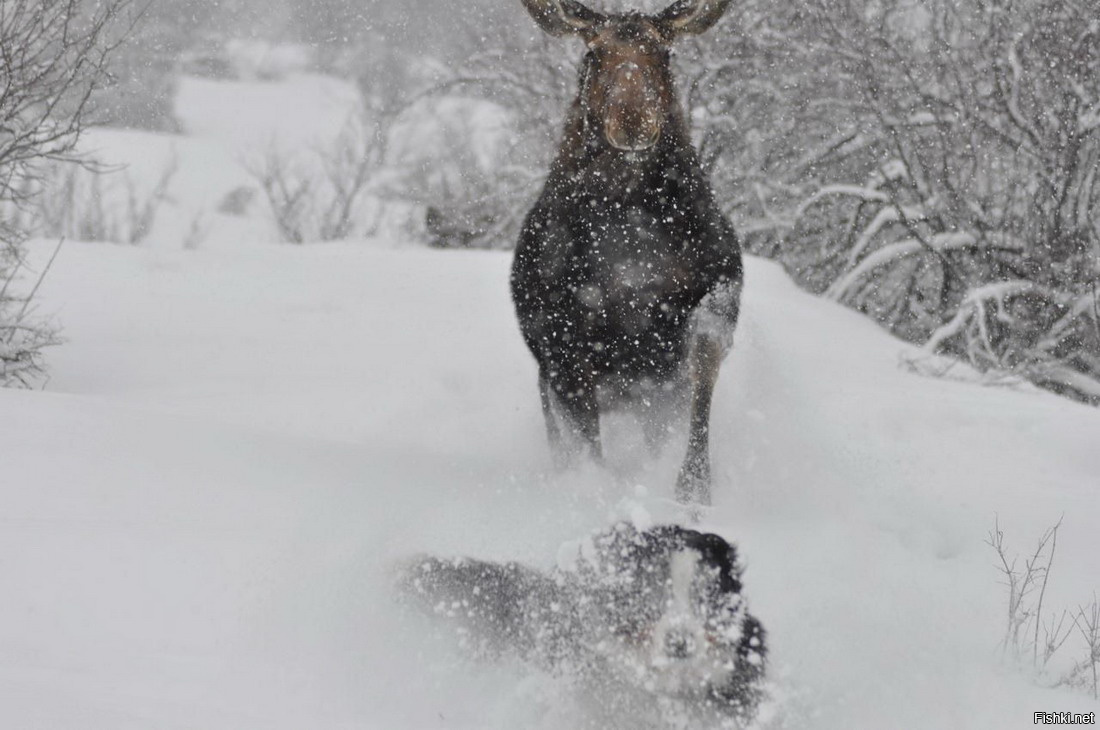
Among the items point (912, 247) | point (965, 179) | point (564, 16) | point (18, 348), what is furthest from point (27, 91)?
point (965, 179)

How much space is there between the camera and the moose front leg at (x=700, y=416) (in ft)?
13.9

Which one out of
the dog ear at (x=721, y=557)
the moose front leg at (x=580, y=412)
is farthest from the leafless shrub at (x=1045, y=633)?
the moose front leg at (x=580, y=412)

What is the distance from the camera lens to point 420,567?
117 inches

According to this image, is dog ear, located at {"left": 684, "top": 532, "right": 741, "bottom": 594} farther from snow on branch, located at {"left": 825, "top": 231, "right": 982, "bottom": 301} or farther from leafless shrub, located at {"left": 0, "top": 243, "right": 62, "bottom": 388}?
snow on branch, located at {"left": 825, "top": 231, "right": 982, "bottom": 301}

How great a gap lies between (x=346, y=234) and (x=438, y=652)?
52.7 feet

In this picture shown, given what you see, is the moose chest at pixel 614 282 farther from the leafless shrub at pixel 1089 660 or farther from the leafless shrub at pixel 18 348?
the leafless shrub at pixel 18 348

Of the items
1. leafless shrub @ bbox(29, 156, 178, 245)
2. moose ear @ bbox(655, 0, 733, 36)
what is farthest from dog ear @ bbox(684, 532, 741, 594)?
leafless shrub @ bbox(29, 156, 178, 245)

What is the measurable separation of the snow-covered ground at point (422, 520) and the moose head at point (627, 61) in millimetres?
1216

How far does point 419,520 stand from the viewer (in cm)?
344

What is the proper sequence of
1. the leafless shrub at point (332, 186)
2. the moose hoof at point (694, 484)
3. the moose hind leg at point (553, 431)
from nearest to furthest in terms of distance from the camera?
1. the moose hoof at point (694, 484)
2. the moose hind leg at point (553, 431)
3. the leafless shrub at point (332, 186)

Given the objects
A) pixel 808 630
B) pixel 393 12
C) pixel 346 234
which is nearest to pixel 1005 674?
pixel 808 630

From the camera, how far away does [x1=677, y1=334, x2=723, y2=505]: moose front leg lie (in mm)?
4238

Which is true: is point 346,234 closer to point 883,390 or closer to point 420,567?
point 883,390

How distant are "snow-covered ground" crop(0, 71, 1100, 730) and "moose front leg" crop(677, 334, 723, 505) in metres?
0.15
